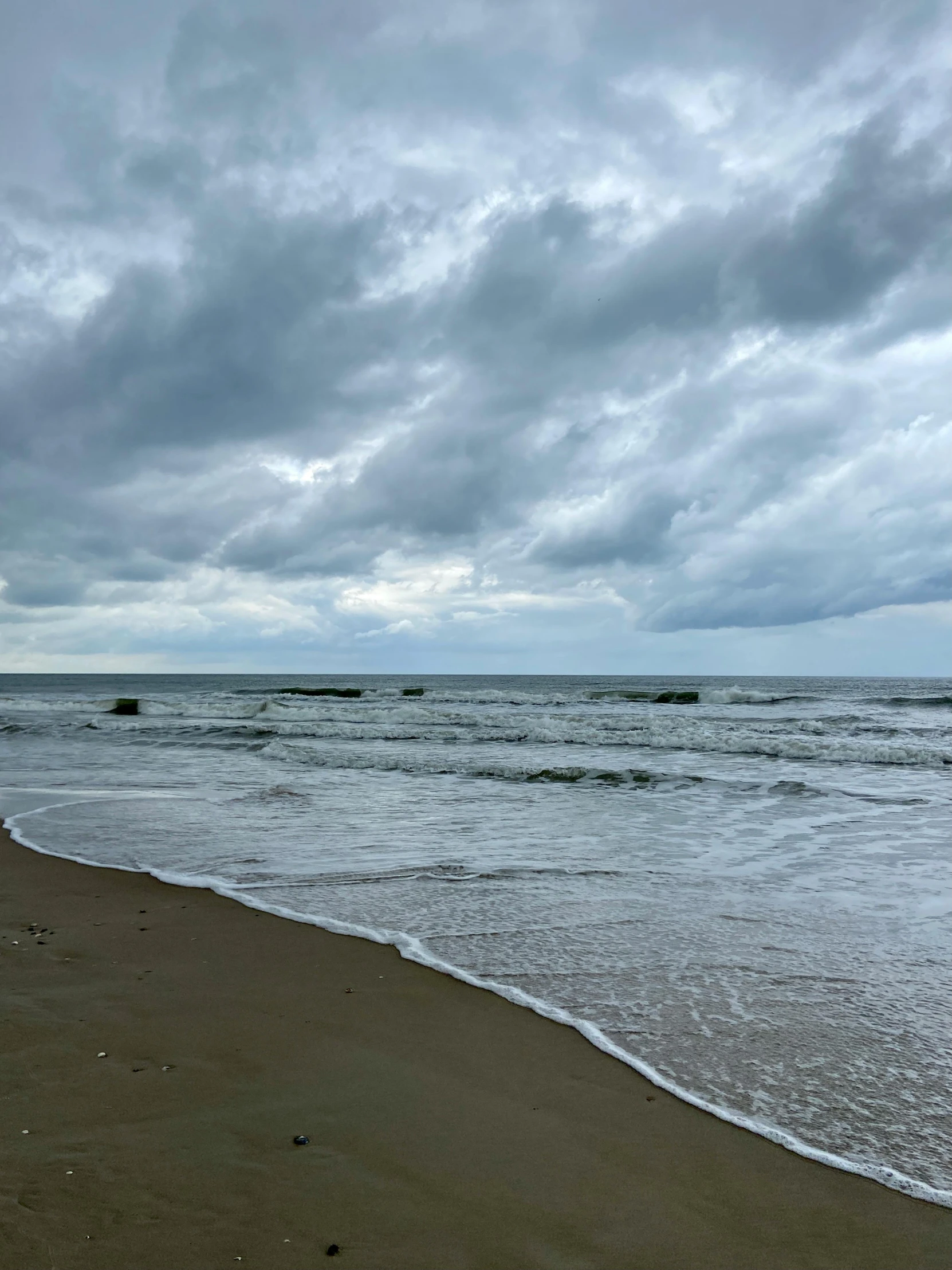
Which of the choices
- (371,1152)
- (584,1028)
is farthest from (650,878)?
(371,1152)

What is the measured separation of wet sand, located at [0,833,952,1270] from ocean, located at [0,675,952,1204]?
11.1 inches

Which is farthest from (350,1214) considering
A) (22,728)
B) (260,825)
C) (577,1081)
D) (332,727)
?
(22,728)

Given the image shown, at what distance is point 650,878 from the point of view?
6422 mm

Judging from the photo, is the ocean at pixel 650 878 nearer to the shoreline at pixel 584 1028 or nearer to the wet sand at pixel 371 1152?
the shoreline at pixel 584 1028

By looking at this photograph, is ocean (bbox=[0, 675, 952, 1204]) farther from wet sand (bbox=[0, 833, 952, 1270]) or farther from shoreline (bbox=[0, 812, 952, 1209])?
wet sand (bbox=[0, 833, 952, 1270])

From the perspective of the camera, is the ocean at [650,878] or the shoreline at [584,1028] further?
the ocean at [650,878]

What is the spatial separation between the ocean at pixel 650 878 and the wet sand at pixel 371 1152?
0.28 meters

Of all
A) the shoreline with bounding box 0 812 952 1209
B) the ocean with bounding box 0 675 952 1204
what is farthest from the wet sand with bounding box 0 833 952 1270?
the ocean with bounding box 0 675 952 1204

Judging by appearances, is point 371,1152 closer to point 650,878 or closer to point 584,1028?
point 584,1028

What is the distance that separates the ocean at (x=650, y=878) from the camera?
3.24 metres

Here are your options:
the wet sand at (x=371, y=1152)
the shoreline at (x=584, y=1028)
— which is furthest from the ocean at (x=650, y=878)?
the wet sand at (x=371, y=1152)

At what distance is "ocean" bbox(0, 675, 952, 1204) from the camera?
3.24 meters

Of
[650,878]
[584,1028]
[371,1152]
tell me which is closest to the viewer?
[371,1152]

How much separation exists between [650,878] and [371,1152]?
423 cm
